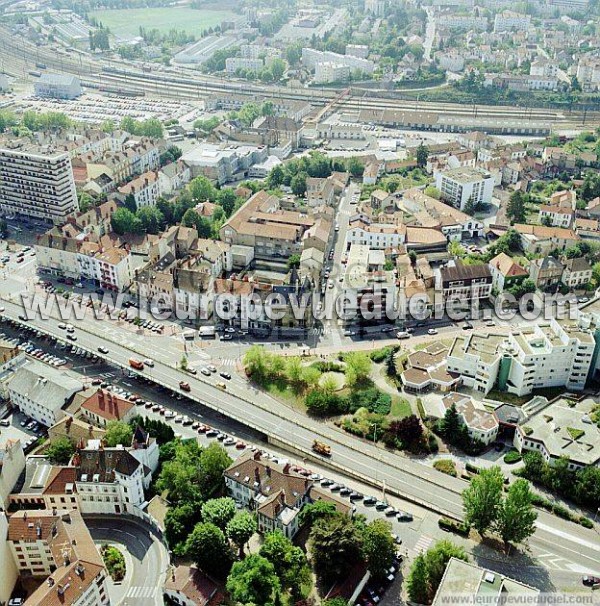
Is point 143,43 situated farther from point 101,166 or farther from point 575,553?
point 575,553

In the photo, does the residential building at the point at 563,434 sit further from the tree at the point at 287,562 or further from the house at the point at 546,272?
the house at the point at 546,272

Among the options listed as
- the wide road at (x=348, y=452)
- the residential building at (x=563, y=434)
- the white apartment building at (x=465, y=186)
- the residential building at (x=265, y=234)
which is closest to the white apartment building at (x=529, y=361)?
the residential building at (x=563, y=434)

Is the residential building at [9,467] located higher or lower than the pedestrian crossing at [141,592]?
higher

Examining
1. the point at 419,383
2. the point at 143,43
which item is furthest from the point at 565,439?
the point at 143,43

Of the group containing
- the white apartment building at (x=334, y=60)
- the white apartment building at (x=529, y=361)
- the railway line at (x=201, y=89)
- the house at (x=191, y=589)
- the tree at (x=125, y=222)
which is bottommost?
the house at (x=191, y=589)

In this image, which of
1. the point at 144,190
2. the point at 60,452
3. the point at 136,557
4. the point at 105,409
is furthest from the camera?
the point at 144,190

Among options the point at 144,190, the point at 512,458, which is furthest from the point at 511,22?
Result: the point at 512,458

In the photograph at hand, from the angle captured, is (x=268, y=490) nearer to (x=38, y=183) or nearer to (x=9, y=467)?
(x=9, y=467)
